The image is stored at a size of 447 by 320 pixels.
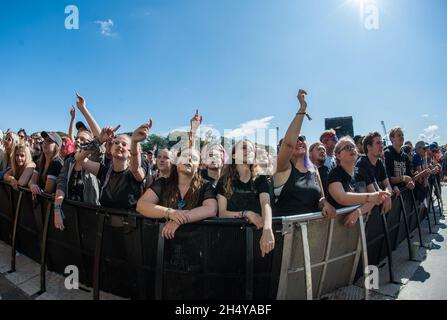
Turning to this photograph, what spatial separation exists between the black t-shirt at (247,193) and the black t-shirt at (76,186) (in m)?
2.04

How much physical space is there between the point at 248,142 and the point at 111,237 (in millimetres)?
1706

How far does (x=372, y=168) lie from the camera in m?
3.58

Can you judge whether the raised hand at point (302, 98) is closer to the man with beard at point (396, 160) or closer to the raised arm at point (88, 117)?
the raised arm at point (88, 117)

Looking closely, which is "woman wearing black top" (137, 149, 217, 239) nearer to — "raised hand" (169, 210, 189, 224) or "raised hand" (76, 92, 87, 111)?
"raised hand" (169, 210, 189, 224)

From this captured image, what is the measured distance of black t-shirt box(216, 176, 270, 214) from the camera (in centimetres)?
234

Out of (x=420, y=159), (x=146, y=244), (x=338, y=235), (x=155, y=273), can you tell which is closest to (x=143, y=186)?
(x=146, y=244)

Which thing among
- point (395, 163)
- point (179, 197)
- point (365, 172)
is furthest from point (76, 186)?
point (395, 163)

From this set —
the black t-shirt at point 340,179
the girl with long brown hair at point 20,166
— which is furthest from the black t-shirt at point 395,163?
the girl with long brown hair at point 20,166

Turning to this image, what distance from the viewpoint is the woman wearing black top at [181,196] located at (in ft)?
6.92

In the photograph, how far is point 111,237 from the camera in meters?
2.55

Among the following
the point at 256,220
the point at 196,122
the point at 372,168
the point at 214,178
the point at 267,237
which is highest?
the point at 196,122

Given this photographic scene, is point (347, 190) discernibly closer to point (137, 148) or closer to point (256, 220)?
point (256, 220)

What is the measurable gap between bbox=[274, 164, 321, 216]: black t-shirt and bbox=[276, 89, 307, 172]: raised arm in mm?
139

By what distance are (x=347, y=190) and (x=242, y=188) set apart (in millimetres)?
1307
